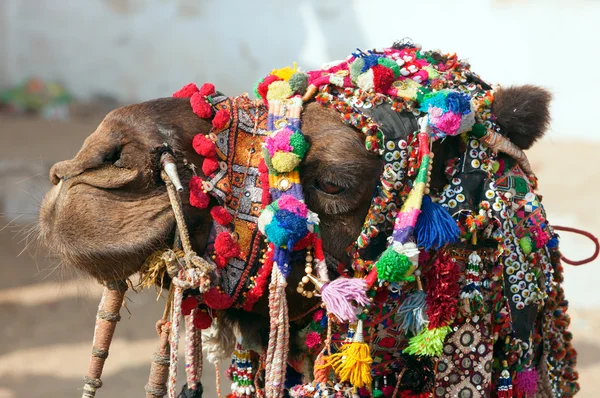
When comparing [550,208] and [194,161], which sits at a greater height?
[550,208]

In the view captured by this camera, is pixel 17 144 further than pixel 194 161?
Yes

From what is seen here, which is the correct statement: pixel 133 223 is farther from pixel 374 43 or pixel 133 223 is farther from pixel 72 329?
pixel 374 43

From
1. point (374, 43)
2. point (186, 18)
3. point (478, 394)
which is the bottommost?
point (478, 394)

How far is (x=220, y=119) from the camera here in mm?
1976

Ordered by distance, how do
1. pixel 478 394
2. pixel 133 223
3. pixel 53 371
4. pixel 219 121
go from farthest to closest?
pixel 53 371, pixel 478 394, pixel 219 121, pixel 133 223

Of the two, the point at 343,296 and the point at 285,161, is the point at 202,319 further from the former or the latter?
the point at 285,161

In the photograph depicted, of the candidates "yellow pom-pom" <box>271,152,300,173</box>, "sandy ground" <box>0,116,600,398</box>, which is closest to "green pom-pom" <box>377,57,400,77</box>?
"yellow pom-pom" <box>271,152,300,173</box>

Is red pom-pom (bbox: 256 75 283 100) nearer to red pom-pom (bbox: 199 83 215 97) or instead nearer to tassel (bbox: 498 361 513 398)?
red pom-pom (bbox: 199 83 215 97)

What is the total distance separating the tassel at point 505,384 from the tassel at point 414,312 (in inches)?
15.0

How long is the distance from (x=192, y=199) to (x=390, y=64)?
0.72 metres

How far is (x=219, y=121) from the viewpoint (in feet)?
6.48

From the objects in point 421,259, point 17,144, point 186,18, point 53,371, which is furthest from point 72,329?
point 421,259

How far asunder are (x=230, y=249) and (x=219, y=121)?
0.35m

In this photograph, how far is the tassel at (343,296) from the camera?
192cm
